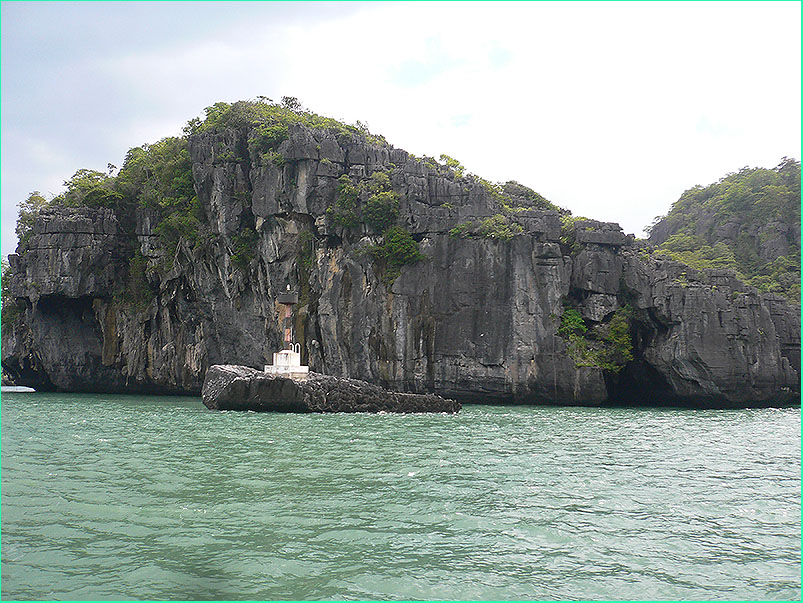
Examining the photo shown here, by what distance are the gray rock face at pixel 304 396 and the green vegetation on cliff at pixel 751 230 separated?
2327 cm

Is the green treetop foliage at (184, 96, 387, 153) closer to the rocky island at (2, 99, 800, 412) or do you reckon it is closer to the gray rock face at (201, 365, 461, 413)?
the rocky island at (2, 99, 800, 412)

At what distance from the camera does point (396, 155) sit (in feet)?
119

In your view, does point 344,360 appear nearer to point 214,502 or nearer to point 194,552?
point 214,502

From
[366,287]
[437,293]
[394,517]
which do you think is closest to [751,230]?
[437,293]

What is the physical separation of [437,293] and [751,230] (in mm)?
25392

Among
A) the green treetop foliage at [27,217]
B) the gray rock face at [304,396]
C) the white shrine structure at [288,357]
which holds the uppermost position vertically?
the green treetop foliage at [27,217]

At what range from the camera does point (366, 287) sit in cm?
3394

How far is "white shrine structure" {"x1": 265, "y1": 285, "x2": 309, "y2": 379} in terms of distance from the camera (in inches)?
1066

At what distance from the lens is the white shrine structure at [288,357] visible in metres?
27.1

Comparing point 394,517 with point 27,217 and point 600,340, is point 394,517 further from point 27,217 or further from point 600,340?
point 27,217

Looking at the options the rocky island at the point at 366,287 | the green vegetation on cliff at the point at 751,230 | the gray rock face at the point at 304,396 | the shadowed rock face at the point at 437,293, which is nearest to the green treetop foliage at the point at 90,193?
the rocky island at the point at 366,287

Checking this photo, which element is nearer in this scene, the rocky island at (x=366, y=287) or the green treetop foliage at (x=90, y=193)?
the rocky island at (x=366, y=287)

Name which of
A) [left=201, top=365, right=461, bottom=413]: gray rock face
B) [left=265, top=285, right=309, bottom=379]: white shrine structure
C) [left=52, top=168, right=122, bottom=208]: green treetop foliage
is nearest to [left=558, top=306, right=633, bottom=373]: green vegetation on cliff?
[left=201, top=365, right=461, bottom=413]: gray rock face

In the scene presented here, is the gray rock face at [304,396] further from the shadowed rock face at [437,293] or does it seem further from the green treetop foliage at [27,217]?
the green treetop foliage at [27,217]
